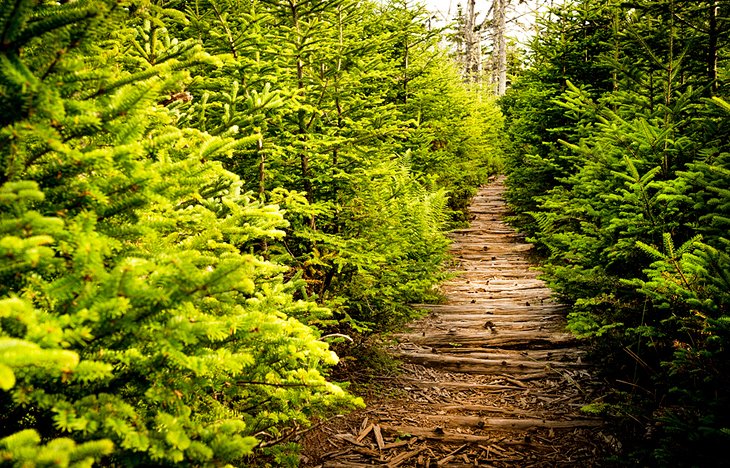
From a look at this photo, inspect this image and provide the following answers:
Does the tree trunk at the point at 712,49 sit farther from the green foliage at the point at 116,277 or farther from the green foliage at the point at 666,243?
the green foliage at the point at 116,277

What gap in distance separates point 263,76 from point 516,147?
32.6 feet

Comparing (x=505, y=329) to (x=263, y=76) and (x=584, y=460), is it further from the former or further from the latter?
(x=263, y=76)

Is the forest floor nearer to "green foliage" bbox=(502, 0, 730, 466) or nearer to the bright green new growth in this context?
"green foliage" bbox=(502, 0, 730, 466)

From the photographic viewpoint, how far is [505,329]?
635cm

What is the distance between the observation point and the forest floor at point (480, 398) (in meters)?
3.92

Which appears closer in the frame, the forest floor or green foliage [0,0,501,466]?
green foliage [0,0,501,466]

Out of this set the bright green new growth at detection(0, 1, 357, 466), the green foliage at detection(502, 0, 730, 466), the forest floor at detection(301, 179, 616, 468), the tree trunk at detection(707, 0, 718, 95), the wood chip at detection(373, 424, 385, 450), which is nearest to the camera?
the bright green new growth at detection(0, 1, 357, 466)

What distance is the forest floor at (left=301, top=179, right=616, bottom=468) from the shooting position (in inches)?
154

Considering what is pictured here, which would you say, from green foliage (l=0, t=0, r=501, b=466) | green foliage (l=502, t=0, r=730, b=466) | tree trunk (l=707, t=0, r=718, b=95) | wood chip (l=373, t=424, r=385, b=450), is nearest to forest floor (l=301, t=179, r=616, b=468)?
wood chip (l=373, t=424, r=385, b=450)

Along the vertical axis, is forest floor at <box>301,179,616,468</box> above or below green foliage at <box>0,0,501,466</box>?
below

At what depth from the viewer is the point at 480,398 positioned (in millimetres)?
4930

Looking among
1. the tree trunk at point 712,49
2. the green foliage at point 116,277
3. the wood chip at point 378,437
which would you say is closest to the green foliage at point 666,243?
the tree trunk at point 712,49

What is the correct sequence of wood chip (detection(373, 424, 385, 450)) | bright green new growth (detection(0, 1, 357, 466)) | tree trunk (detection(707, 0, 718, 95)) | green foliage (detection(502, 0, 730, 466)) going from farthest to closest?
tree trunk (detection(707, 0, 718, 95)), wood chip (detection(373, 424, 385, 450)), green foliage (detection(502, 0, 730, 466)), bright green new growth (detection(0, 1, 357, 466))

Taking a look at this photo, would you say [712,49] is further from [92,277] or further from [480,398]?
[92,277]
